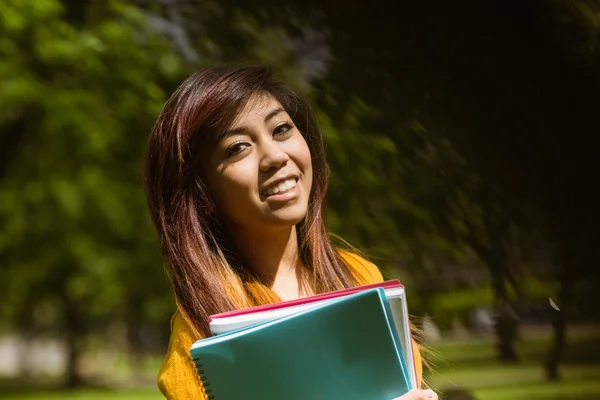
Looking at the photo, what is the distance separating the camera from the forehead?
5.76 ft

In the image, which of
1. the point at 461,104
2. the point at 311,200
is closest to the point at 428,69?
the point at 461,104

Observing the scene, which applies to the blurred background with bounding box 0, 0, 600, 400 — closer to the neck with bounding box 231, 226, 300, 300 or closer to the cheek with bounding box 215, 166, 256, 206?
the neck with bounding box 231, 226, 300, 300

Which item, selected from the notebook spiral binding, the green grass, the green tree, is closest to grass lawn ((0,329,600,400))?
the green tree

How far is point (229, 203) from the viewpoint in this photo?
1.78 m

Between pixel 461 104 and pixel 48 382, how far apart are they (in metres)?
16.9

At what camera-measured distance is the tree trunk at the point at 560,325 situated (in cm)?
285

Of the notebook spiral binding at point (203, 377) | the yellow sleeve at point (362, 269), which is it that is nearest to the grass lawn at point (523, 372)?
the yellow sleeve at point (362, 269)

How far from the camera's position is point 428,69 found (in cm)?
312

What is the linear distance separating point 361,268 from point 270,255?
246mm

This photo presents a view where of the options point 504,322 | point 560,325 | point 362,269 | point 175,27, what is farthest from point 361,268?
point 175,27

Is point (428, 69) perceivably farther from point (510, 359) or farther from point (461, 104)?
point (510, 359)

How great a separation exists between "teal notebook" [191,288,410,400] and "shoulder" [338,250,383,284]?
0.47 metres

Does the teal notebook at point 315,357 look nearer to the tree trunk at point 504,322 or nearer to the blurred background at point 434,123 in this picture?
the blurred background at point 434,123

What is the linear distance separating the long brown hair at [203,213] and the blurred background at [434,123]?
0.38 metres
